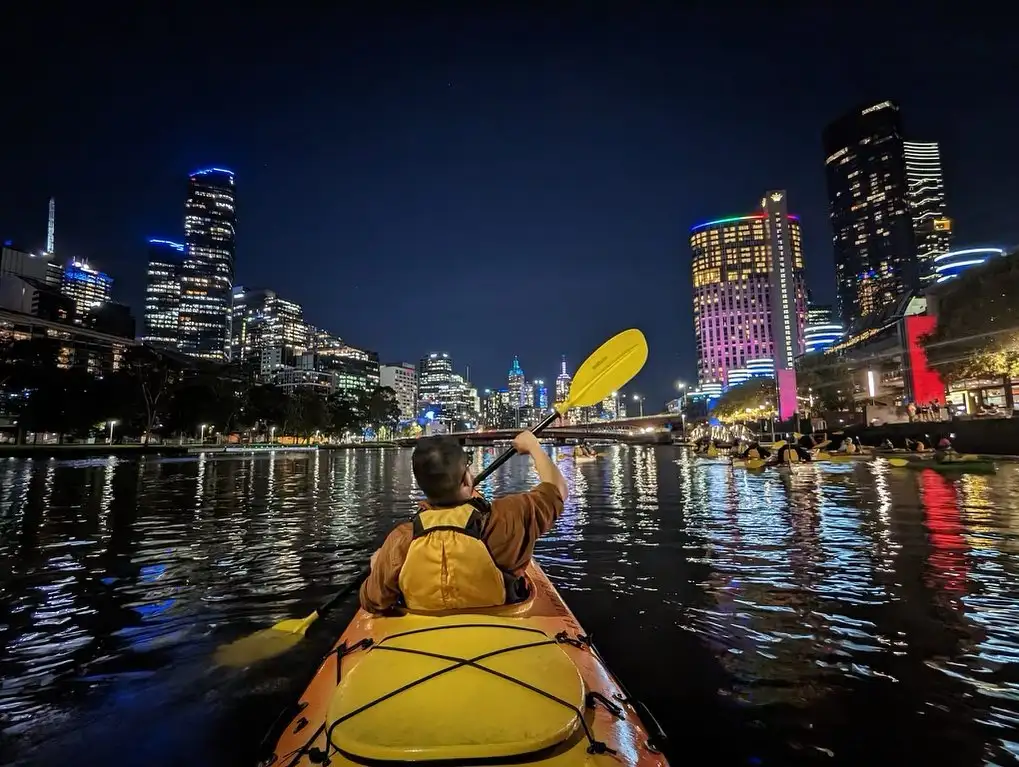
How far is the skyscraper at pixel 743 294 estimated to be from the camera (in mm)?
182625

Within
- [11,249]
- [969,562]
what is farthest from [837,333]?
[11,249]

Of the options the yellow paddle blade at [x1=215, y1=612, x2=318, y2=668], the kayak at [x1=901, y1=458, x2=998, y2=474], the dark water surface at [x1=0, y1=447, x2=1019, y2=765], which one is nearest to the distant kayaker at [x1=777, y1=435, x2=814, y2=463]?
the kayak at [x1=901, y1=458, x2=998, y2=474]

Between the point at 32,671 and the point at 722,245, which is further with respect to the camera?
the point at 722,245

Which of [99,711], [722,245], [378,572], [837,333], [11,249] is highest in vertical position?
[722,245]

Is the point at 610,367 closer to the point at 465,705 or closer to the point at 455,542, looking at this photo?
the point at 455,542

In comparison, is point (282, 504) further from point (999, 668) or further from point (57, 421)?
point (57, 421)

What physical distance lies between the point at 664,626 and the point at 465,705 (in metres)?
4.28

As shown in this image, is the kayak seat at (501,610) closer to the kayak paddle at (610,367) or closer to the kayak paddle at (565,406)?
the kayak paddle at (565,406)

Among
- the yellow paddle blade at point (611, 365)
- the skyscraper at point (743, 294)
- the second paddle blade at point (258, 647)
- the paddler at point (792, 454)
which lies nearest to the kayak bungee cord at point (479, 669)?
the second paddle blade at point (258, 647)

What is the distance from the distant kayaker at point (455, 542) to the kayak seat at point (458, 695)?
6.6 inches

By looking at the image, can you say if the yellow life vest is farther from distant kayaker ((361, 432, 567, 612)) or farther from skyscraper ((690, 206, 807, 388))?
skyscraper ((690, 206, 807, 388))

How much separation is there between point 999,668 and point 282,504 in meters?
17.8

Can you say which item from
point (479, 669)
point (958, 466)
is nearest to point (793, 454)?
point (958, 466)

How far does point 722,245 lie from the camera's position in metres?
197
